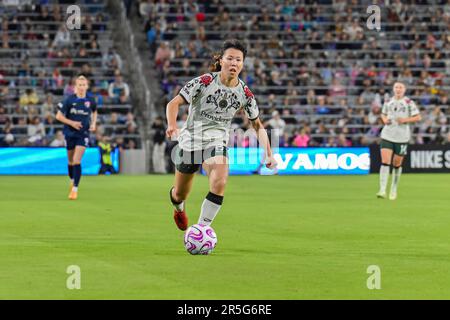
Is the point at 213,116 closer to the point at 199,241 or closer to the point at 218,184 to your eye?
the point at 218,184

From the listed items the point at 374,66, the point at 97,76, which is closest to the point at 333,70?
the point at 374,66

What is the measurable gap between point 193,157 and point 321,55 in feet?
102

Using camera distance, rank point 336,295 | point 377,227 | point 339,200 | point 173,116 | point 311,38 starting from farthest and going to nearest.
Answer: point 311,38 → point 339,200 → point 377,227 → point 173,116 → point 336,295

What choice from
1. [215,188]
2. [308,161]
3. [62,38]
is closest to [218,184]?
[215,188]

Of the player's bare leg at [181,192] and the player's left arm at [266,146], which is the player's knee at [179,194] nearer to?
the player's bare leg at [181,192]

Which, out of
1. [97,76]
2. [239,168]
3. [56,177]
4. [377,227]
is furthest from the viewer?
[97,76]

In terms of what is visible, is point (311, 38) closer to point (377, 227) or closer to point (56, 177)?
point (56, 177)

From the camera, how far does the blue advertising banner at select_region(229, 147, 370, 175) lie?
122 feet

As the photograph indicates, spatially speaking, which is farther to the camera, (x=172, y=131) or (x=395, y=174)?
→ (x=395, y=174)

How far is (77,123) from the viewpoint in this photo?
2262 cm

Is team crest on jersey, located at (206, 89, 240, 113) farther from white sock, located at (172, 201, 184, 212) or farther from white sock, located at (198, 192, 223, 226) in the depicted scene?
white sock, located at (172, 201, 184, 212)

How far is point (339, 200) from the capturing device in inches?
903

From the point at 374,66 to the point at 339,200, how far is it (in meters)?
21.3

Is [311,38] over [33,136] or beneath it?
over
